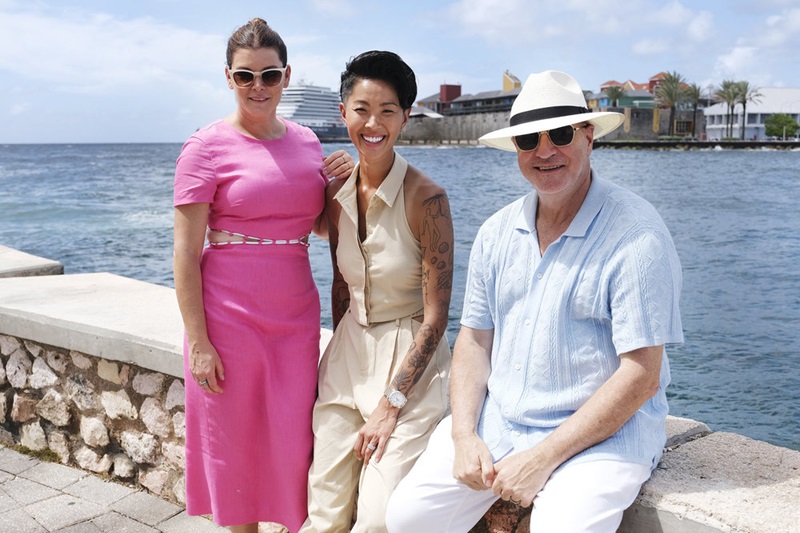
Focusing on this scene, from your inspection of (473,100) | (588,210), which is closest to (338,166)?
(588,210)

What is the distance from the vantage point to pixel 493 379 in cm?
221

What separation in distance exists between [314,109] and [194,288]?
350ft

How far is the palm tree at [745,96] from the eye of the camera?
7669 cm

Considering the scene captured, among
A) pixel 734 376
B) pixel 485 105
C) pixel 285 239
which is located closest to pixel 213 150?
pixel 285 239

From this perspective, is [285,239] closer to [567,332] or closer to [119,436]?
[567,332]

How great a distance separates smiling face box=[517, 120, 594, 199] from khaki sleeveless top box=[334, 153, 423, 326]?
0.51 meters

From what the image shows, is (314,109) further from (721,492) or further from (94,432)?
(721,492)

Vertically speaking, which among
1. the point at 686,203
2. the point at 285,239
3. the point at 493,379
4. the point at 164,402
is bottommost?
the point at 686,203

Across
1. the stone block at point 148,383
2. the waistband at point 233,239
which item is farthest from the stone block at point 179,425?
the waistband at point 233,239

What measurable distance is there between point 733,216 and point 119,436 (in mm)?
24124

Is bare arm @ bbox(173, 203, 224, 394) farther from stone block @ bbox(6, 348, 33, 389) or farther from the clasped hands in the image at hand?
stone block @ bbox(6, 348, 33, 389)

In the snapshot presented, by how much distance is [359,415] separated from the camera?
8.13ft

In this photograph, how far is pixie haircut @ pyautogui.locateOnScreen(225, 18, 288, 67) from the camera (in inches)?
96.3

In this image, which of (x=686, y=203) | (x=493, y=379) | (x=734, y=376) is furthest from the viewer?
(x=686, y=203)
